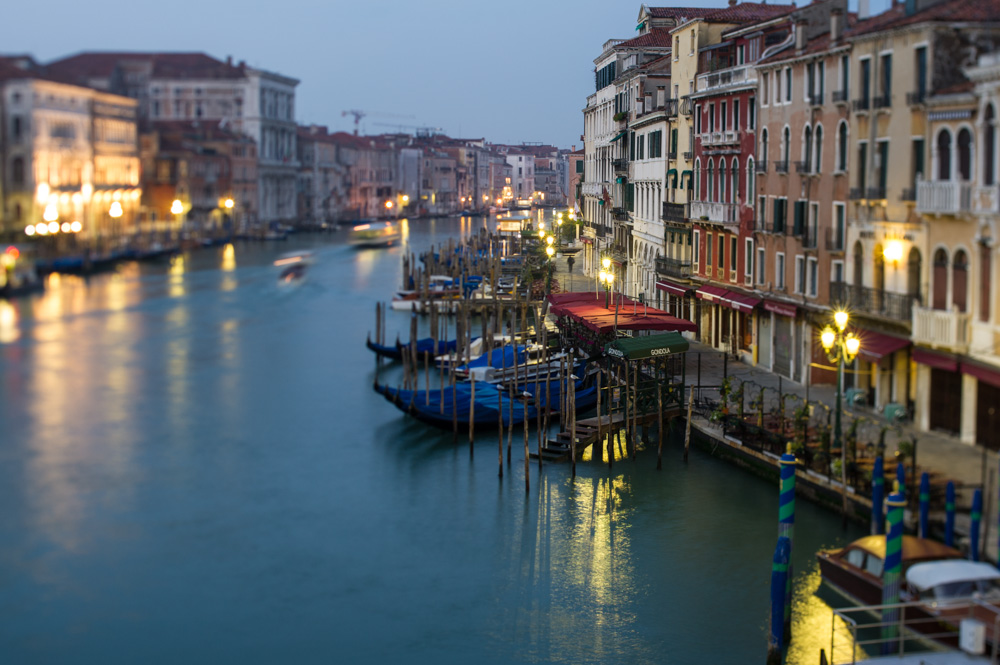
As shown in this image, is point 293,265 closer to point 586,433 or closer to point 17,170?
point 17,170

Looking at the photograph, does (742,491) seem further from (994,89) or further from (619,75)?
(619,75)

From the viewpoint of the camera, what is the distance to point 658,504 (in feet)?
33.8

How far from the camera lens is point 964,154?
920cm

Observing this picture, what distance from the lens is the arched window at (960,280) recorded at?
9156 mm

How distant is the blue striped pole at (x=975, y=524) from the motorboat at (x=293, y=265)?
26.8m

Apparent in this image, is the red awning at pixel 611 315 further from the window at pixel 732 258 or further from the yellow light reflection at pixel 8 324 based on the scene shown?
the yellow light reflection at pixel 8 324

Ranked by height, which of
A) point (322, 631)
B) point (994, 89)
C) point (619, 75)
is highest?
point (619, 75)

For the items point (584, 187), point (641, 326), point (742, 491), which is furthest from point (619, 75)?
point (742, 491)

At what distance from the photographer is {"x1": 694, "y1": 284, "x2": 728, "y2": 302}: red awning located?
1447 cm

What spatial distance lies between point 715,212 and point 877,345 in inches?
198

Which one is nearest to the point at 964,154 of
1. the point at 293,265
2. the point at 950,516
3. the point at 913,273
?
the point at 913,273

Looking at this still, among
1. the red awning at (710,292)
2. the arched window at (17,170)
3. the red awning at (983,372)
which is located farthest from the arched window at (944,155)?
the arched window at (17,170)

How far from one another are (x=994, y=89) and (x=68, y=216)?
1227 inches

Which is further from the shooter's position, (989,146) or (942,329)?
(942,329)
